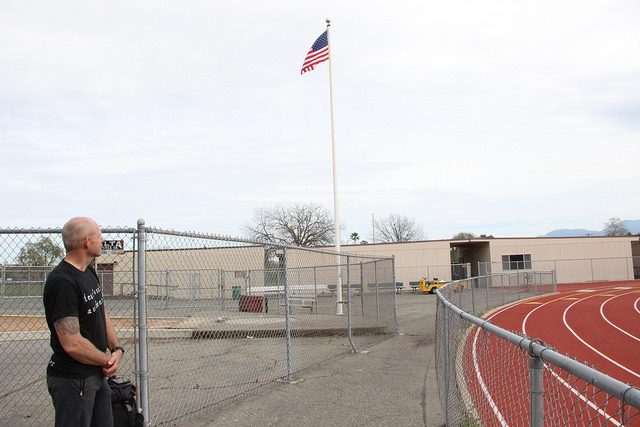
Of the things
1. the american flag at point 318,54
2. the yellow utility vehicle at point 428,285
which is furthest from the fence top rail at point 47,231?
the yellow utility vehicle at point 428,285

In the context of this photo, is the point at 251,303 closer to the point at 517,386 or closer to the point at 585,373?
the point at 517,386

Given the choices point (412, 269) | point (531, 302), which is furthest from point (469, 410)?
point (412, 269)

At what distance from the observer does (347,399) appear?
6.66 meters

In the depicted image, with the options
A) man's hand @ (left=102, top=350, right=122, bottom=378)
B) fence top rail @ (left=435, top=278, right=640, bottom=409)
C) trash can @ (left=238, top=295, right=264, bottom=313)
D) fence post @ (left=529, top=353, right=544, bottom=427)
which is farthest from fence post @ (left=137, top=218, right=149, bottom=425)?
fence post @ (left=529, top=353, right=544, bottom=427)

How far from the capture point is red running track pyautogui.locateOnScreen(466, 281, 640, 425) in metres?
9.39

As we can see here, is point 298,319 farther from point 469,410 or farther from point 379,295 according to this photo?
point 469,410

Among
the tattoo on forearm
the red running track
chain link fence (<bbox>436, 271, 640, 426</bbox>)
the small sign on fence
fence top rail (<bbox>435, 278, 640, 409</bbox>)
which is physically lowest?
the red running track

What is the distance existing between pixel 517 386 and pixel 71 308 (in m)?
3.09

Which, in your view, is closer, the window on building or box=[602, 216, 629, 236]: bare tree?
the window on building

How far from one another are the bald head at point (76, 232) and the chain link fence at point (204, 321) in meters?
0.97

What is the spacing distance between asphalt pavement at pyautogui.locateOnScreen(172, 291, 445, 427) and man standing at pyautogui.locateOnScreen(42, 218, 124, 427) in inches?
95.8

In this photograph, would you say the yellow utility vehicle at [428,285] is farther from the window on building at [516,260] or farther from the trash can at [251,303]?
the trash can at [251,303]

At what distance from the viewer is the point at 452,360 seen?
5.62m

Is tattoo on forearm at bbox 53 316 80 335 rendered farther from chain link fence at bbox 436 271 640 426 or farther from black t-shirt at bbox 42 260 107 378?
chain link fence at bbox 436 271 640 426
